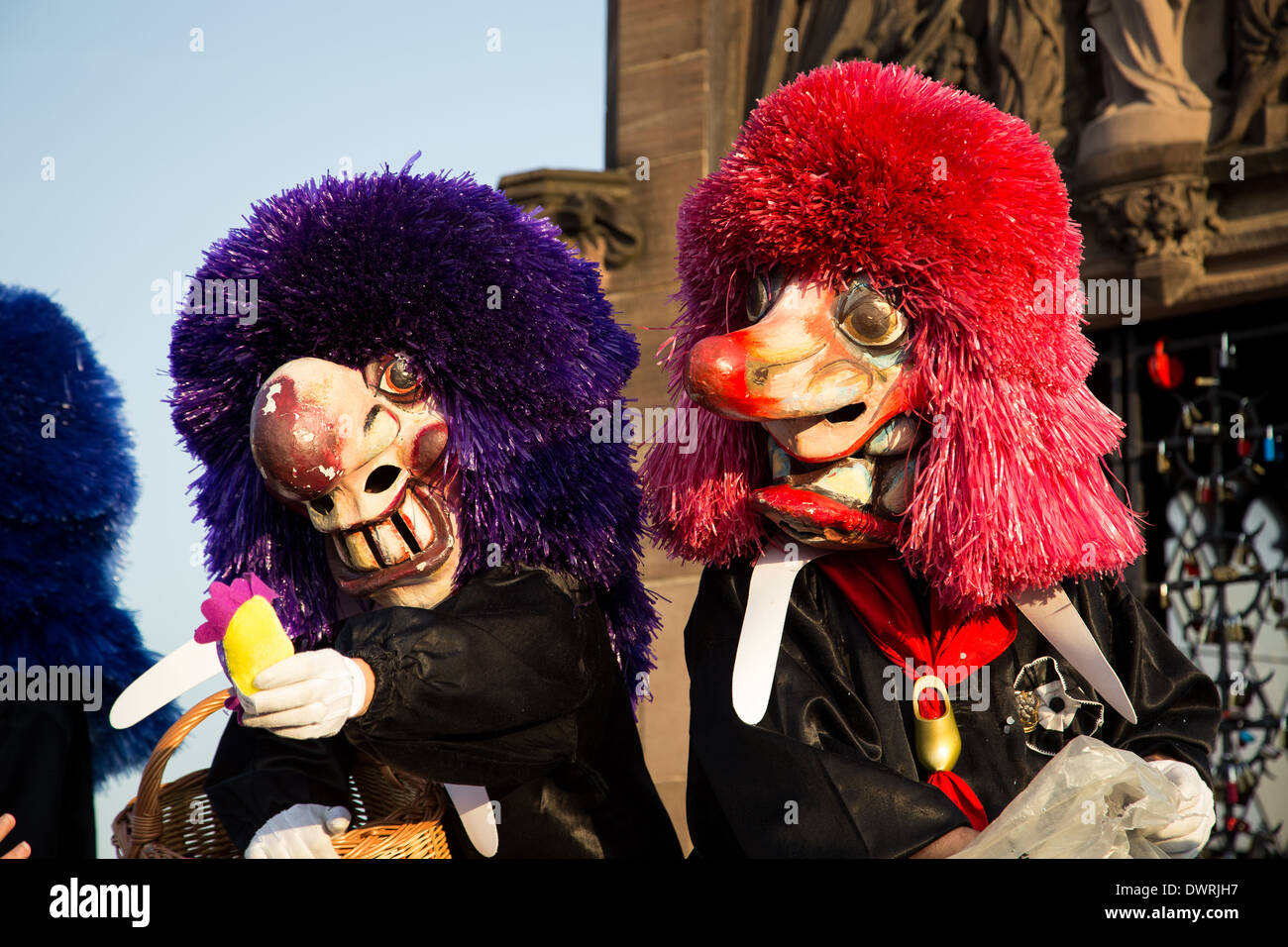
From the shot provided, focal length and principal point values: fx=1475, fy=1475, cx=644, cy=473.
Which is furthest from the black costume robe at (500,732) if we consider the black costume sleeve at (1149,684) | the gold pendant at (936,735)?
the black costume sleeve at (1149,684)

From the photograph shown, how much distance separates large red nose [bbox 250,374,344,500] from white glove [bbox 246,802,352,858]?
55 centimetres

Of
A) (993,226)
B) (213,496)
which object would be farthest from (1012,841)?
(213,496)

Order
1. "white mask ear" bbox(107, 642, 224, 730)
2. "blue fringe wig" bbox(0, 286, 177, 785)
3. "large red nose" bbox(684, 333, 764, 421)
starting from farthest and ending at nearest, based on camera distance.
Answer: "blue fringe wig" bbox(0, 286, 177, 785), "white mask ear" bbox(107, 642, 224, 730), "large red nose" bbox(684, 333, 764, 421)

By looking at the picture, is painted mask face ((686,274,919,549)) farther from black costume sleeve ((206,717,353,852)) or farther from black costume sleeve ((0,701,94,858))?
black costume sleeve ((0,701,94,858))

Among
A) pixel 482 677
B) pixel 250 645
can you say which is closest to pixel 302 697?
pixel 250 645

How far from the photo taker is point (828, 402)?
2.37 meters

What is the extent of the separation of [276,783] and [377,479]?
0.57 metres

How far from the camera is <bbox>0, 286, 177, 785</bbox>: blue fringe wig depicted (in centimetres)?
342

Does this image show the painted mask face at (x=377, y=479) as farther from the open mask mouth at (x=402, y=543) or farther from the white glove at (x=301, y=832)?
the white glove at (x=301, y=832)

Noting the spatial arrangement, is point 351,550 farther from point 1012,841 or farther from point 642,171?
point 642,171

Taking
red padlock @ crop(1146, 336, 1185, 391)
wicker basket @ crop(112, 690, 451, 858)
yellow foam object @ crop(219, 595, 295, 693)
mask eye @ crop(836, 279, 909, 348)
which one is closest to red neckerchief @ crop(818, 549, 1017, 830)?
mask eye @ crop(836, 279, 909, 348)

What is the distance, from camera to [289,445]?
7.97 feet

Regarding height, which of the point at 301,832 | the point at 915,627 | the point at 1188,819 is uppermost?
the point at 915,627

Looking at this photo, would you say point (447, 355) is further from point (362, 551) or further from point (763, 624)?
point (763, 624)
